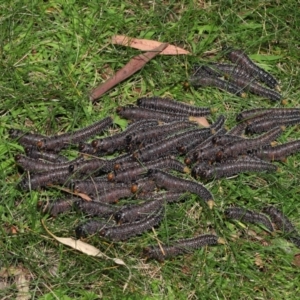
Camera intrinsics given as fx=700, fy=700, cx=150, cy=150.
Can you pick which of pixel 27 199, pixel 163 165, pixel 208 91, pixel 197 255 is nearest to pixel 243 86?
pixel 208 91

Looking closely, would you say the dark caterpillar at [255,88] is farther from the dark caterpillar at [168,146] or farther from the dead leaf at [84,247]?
the dead leaf at [84,247]

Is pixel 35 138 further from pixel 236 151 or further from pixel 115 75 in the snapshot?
pixel 236 151

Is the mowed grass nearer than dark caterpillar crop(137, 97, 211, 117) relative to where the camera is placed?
Yes

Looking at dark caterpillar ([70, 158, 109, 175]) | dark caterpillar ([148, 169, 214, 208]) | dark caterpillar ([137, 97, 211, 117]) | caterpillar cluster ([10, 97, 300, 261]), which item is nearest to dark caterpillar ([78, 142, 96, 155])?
caterpillar cluster ([10, 97, 300, 261])

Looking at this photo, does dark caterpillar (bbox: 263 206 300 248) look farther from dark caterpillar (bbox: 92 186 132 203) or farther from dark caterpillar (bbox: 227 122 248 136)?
dark caterpillar (bbox: 92 186 132 203)

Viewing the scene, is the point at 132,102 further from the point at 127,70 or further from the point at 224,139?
the point at 224,139

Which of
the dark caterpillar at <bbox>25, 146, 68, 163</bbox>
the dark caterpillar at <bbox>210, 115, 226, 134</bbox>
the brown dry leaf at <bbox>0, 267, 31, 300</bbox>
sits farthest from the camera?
the dark caterpillar at <bbox>210, 115, 226, 134</bbox>

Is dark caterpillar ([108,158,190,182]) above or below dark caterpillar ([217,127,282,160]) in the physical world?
below

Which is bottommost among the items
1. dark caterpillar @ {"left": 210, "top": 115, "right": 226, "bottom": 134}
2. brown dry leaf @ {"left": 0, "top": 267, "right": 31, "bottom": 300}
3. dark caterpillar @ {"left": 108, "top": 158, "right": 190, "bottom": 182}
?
brown dry leaf @ {"left": 0, "top": 267, "right": 31, "bottom": 300}

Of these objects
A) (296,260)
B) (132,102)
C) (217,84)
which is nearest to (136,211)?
(132,102)
